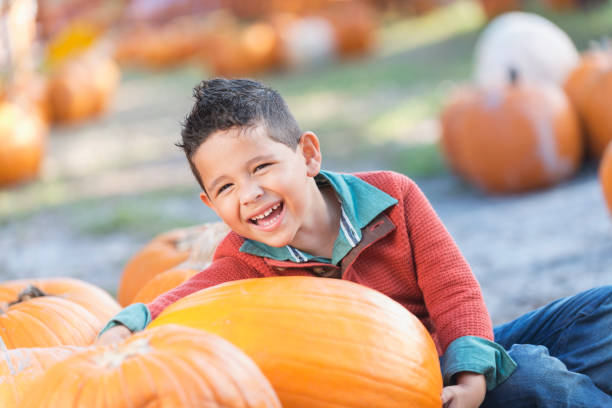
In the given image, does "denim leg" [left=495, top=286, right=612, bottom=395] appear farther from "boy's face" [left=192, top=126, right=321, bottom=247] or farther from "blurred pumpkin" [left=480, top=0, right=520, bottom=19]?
"blurred pumpkin" [left=480, top=0, right=520, bottom=19]

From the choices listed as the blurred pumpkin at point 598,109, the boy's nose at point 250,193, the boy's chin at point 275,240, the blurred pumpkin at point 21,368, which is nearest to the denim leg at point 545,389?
the boy's chin at point 275,240

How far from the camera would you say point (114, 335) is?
1.91m

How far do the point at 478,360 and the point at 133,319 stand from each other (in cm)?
87

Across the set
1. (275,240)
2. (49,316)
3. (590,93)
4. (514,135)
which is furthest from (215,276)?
(590,93)

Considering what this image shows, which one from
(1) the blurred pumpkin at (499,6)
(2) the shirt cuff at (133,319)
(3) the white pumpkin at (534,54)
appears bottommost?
(2) the shirt cuff at (133,319)

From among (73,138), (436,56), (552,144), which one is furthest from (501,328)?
(436,56)

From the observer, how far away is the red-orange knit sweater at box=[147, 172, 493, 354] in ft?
6.86

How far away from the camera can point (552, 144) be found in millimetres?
5473

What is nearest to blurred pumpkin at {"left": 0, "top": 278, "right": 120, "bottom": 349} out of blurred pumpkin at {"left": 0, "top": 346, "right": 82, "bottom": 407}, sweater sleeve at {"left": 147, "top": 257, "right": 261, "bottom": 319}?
blurred pumpkin at {"left": 0, "top": 346, "right": 82, "bottom": 407}

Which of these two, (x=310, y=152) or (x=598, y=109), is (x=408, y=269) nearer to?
(x=310, y=152)

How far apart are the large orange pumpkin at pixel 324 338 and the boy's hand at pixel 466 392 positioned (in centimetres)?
7

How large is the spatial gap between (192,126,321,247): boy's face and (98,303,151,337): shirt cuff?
32cm

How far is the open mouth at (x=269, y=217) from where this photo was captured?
198cm

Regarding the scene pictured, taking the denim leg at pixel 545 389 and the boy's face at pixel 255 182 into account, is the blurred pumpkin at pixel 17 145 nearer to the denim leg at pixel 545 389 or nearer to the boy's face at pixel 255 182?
the boy's face at pixel 255 182
